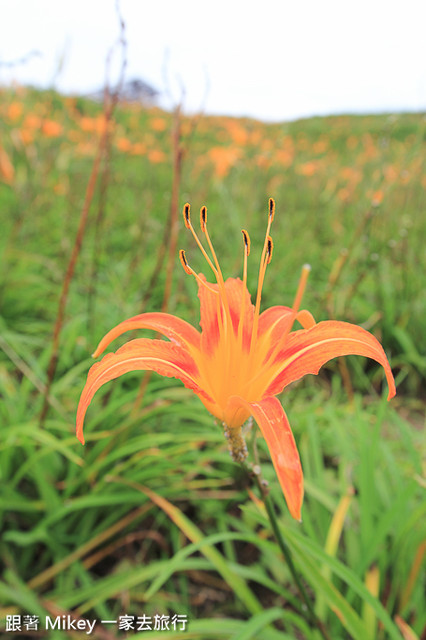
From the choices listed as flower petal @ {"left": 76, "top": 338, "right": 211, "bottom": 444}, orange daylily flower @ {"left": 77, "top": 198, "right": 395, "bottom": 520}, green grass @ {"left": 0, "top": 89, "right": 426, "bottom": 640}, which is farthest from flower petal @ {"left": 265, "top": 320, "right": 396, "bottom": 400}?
green grass @ {"left": 0, "top": 89, "right": 426, "bottom": 640}

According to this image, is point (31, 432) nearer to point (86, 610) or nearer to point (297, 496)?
point (86, 610)

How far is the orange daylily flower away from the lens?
70 cm

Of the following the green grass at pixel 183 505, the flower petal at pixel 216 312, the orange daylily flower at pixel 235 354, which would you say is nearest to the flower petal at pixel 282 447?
the orange daylily flower at pixel 235 354

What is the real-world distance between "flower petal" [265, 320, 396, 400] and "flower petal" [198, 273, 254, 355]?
0.28 feet

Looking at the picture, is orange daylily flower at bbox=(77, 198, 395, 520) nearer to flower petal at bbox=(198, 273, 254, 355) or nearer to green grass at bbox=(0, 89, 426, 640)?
flower petal at bbox=(198, 273, 254, 355)

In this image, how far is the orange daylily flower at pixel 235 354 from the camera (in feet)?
2.28

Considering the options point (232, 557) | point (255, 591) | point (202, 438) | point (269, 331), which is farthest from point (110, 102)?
point (255, 591)

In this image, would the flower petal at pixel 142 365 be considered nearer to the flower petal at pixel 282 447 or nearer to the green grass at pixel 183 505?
the flower petal at pixel 282 447

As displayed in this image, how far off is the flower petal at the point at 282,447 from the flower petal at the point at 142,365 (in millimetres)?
102

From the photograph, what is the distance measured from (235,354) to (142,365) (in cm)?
17

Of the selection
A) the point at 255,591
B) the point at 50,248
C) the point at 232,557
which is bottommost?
the point at 255,591

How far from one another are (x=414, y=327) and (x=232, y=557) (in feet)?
6.89

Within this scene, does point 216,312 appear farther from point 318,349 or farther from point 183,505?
point 183,505

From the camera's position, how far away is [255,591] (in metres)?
1.69
